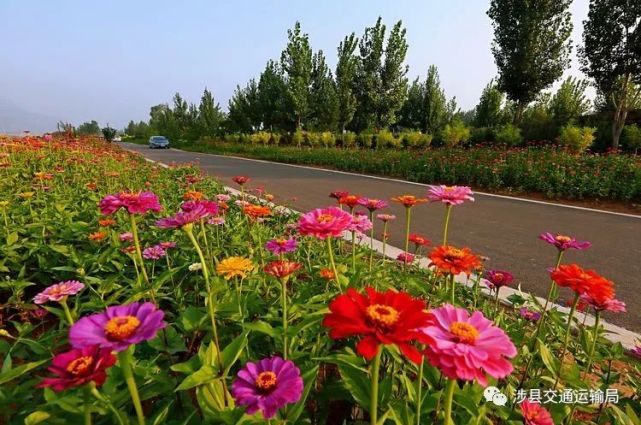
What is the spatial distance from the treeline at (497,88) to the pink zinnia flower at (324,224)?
16.8 metres

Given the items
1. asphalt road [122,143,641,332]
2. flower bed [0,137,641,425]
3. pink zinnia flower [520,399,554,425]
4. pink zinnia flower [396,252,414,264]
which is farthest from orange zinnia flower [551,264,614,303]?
asphalt road [122,143,641,332]

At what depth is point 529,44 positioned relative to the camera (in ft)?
58.4

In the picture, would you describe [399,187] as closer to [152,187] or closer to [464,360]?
[152,187]

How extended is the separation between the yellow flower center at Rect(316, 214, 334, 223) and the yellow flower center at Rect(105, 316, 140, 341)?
57 cm

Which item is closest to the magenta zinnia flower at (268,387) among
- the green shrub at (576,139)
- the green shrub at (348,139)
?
the green shrub at (576,139)

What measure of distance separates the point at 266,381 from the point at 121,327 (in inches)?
12.2

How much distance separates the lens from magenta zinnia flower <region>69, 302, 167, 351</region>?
59cm

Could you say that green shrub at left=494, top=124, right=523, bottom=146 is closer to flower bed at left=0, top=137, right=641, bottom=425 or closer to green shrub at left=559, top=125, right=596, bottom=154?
green shrub at left=559, top=125, right=596, bottom=154

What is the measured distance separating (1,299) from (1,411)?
1.65 meters

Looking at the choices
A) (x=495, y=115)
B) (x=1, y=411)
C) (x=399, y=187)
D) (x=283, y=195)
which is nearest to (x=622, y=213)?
(x=399, y=187)

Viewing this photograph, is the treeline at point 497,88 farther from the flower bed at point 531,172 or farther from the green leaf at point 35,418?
the green leaf at point 35,418

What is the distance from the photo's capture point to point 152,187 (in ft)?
15.8

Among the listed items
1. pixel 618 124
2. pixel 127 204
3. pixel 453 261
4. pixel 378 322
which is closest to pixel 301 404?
pixel 378 322

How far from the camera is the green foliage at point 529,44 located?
691 inches
